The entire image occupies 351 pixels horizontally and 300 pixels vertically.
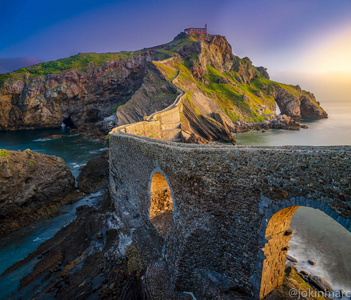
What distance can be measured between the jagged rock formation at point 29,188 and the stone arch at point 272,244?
57.3ft

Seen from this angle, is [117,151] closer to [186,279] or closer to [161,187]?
[161,187]

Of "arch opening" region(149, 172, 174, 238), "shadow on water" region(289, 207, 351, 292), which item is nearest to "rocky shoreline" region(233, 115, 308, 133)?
"shadow on water" region(289, 207, 351, 292)

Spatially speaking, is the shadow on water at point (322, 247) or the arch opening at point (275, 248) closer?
the arch opening at point (275, 248)

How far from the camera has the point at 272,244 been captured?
6578 millimetres

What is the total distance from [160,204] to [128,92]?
59.0 metres

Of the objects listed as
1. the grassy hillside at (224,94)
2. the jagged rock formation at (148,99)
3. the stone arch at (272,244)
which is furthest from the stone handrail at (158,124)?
the stone arch at (272,244)

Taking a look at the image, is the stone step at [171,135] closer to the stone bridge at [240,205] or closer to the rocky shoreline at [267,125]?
the rocky shoreline at [267,125]

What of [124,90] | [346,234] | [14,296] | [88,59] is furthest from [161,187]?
[88,59]

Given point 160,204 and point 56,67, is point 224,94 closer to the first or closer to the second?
point 56,67

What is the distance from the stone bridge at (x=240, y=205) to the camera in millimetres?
5133

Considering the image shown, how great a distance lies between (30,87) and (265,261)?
69571mm

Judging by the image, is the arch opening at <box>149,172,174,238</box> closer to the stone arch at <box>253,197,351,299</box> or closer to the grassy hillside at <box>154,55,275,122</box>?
the stone arch at <box>253,197,351,299</box>

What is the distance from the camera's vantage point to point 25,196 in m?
16.8

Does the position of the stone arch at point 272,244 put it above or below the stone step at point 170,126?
below
